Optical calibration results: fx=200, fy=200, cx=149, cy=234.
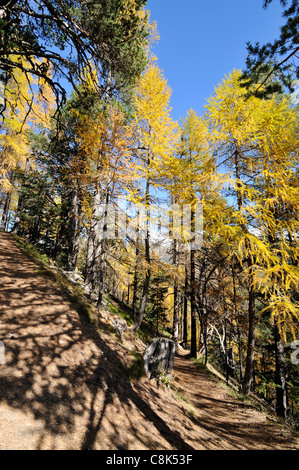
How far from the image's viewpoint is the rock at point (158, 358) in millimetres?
6395

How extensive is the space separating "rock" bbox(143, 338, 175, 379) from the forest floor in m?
0.45

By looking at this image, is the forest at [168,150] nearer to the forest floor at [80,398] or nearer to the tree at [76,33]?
the tree at [76,33]

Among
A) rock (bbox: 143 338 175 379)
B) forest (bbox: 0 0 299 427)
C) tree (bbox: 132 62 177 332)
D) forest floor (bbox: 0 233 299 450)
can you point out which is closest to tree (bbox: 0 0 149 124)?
forest (bbox: 0 0 299 427)

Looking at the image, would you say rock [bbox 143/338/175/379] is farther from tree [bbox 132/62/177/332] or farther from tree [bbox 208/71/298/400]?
tree [bbox 208/71/298/400]

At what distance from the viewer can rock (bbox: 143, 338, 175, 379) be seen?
639 centimetres

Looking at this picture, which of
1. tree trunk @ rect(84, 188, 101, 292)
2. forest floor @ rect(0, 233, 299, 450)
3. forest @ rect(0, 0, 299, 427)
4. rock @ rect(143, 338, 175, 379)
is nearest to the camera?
forest floor @ rect(0, 233, 299, 450)

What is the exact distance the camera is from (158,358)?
6.62 metres

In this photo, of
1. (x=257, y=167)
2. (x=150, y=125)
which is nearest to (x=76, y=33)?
(x=150, y=125)

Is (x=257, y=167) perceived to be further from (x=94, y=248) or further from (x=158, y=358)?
(x=158, y=358)

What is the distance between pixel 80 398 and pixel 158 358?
363 cm

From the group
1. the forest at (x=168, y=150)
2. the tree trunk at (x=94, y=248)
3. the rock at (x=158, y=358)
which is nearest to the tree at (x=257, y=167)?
the forest at (x=168, y=150)

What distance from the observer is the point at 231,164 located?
7414 millimetres

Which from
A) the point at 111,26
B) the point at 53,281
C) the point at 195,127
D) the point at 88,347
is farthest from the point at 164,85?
the point at 88,347
